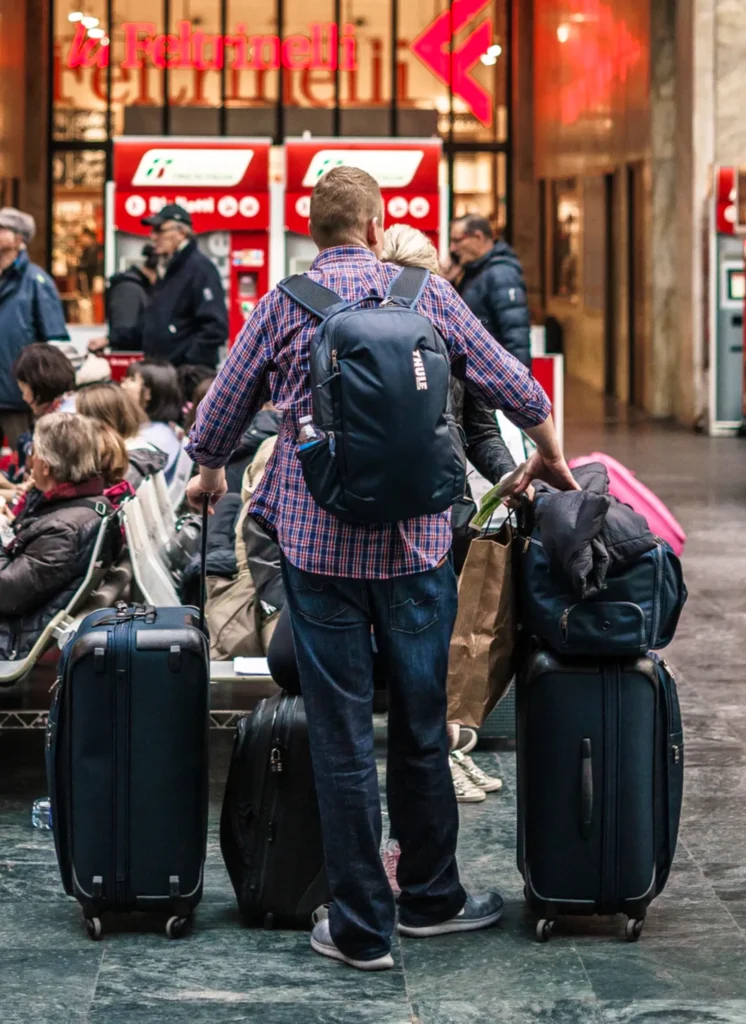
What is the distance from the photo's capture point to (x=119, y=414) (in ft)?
21.4

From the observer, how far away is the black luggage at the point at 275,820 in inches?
159

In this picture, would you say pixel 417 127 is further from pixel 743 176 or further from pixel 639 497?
pixel 639 497

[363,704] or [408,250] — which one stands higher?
[408,250]

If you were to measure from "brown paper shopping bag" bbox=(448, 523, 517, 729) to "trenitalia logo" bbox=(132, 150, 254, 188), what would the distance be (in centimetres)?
1048

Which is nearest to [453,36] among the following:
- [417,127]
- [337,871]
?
[417,127]

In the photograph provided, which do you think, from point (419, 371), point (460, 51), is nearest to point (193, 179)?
point (419, 371)

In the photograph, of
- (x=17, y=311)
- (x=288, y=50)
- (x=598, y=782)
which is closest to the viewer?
(x=598, y=782)

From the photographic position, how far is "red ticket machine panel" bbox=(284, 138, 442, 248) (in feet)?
46.5

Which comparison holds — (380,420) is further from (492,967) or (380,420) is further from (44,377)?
(44,377)

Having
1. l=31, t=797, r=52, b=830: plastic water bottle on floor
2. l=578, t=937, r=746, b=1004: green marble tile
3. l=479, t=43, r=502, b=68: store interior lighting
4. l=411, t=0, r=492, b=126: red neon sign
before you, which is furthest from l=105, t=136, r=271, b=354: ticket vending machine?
l=479, t=43, r=502, b=68: store interior lighting

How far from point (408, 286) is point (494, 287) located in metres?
5.89

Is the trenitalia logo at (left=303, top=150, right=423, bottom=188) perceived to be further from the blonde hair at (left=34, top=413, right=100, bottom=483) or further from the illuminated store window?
the illuminated store window

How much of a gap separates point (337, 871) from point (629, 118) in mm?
17390

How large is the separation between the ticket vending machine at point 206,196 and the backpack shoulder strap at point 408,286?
10.4m
